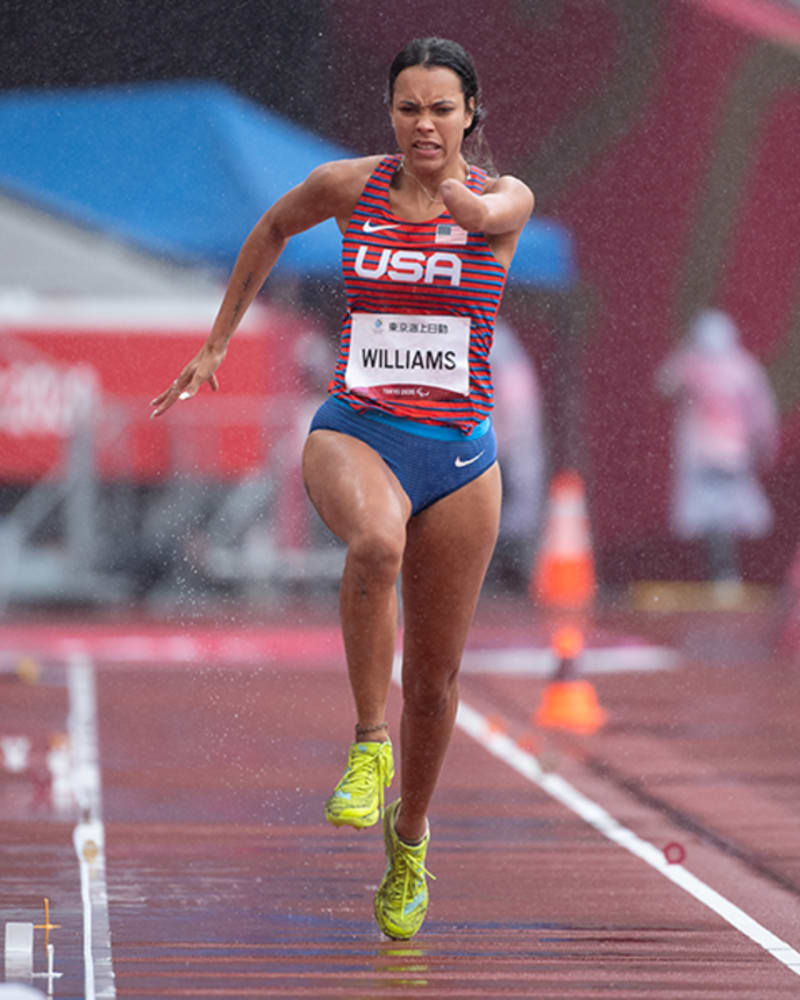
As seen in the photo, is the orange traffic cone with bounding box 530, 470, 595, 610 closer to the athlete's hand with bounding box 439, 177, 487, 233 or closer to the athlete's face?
the athlete's face

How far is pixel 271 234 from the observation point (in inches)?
219

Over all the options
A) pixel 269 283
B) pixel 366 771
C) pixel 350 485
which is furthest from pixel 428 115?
pixel 269 283

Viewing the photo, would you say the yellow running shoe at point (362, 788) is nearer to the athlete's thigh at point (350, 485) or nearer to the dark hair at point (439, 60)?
the athlete's thigh at point (350, 485)

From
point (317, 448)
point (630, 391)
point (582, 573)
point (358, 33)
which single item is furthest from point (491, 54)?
point (317, 448)

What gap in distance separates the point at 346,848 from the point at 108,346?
9.46 metres

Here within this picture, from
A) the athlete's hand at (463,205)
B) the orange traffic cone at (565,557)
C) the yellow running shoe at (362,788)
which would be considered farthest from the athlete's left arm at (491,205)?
the orange traffic cone at (565,557)

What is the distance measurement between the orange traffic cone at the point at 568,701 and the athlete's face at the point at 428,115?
5.29 meters

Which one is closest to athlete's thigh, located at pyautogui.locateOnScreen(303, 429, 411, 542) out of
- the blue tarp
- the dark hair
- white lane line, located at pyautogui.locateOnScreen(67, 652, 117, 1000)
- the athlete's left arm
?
the athlete's left arm

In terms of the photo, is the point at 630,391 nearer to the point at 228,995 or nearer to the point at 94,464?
the point at 94,464

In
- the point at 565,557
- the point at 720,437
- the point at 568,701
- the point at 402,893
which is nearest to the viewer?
the point at 402,893

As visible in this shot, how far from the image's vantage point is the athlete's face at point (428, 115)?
5.18 m

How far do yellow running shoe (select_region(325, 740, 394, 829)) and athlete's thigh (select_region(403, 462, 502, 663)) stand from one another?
0.34m

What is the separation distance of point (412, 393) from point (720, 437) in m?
12.4

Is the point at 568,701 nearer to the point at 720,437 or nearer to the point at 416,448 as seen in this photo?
the point at 416,448
